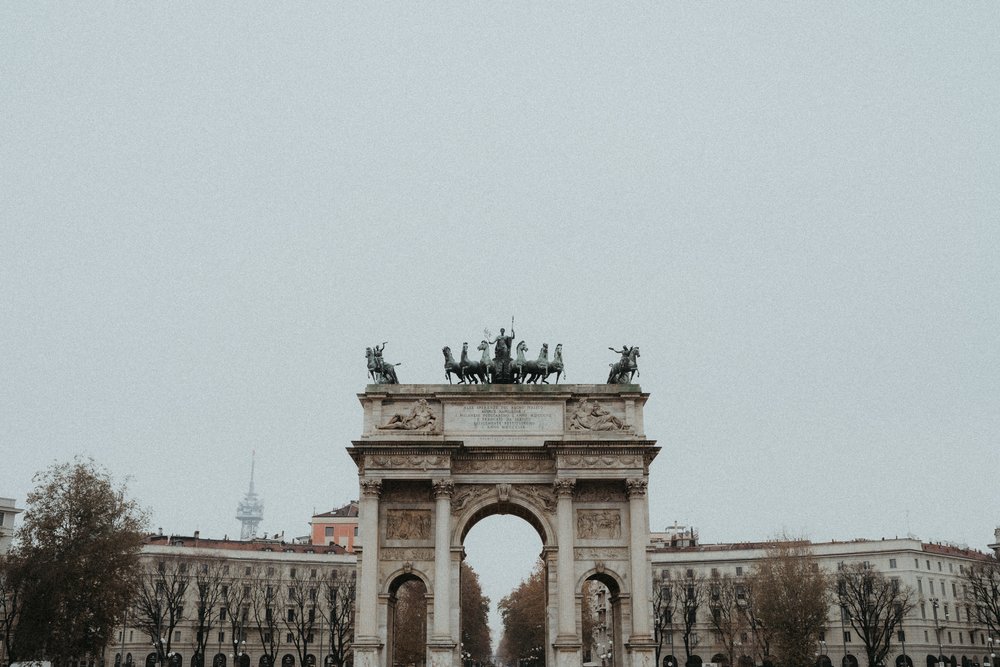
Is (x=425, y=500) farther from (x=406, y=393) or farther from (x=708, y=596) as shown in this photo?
(x=708, y=596)

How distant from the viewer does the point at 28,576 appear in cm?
3666

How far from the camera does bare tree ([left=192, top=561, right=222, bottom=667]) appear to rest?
60188 mm

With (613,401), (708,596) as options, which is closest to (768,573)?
(708,596)

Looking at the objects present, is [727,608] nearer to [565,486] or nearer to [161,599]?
[565,486]

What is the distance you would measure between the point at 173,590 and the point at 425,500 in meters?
30.2

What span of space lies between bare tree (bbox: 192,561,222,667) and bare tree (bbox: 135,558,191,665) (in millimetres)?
960

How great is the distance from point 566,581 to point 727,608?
36130mm

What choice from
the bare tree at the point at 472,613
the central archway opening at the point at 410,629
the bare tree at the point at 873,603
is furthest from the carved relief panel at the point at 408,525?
the bare tree at the point at 472,613

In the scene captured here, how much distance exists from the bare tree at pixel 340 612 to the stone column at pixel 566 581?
28973 mm

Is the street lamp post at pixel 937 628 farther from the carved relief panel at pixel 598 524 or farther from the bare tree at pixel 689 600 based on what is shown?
the carved relief panel at pixel 598 524

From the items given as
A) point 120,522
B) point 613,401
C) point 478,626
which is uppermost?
point 613,401

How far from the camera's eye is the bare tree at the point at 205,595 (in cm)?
6019

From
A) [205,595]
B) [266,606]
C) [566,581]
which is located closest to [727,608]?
[266,606]

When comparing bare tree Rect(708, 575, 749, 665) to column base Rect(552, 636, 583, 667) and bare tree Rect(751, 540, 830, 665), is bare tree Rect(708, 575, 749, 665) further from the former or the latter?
column base Rect(552, 636, 583, 667)
